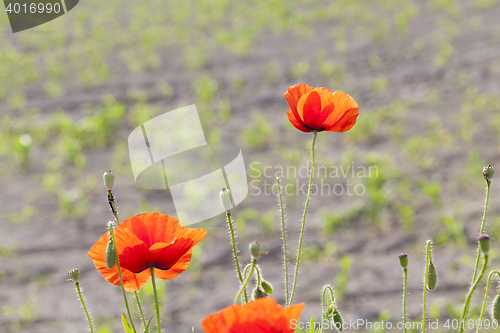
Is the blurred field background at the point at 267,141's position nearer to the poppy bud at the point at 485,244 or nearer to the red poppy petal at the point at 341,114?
the red poppy petal at the point at 341,114

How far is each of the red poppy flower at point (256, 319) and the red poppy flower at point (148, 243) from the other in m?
0.19

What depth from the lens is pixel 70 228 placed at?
3.74m

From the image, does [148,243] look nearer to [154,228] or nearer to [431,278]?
[154,228]

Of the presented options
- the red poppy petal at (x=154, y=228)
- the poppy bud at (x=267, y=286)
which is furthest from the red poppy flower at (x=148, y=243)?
the poppy bud at (x=267, y=286)

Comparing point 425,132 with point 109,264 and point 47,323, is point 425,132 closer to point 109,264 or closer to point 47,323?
point 47,323

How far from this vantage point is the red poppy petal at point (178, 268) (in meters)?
0.77

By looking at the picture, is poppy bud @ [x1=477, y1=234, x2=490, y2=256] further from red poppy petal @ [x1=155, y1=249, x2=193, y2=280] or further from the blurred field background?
the blurred field background

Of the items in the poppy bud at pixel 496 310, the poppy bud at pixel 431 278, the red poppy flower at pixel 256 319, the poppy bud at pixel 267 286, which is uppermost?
the red poppy flower at pixel 256 319

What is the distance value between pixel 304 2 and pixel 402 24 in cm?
295

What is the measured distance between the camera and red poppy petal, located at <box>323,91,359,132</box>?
0.91 meters

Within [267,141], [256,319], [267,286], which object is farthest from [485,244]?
[267,141]

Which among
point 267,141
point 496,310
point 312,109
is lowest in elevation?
point 496,310

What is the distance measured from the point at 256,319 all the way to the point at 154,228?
0.26 metres

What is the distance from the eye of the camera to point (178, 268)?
0.77 metres
